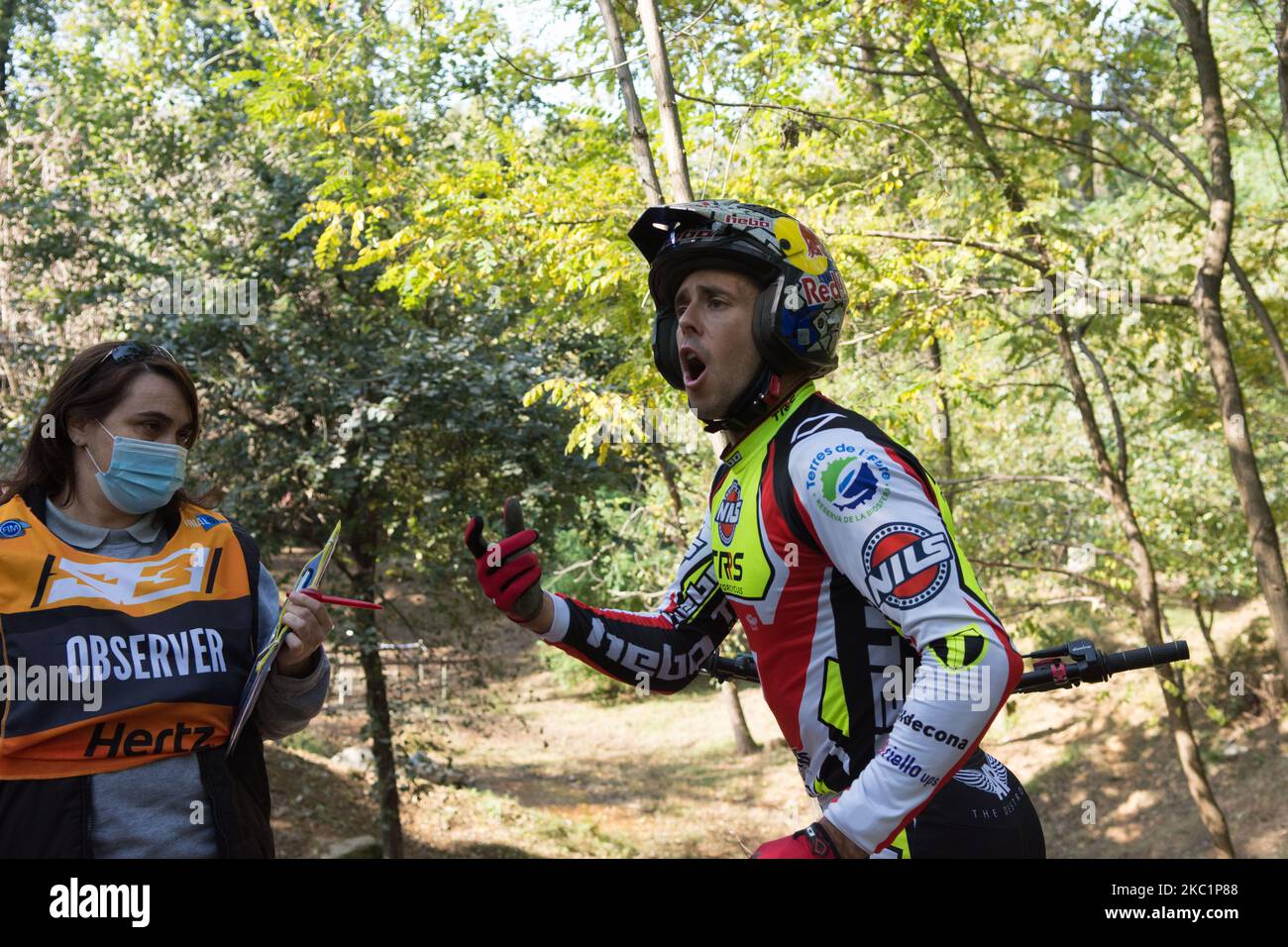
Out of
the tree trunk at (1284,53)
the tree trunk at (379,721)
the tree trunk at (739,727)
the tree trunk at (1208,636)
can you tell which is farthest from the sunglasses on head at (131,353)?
the tree trunk at (739,727)

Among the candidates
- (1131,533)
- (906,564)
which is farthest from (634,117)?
(1131,533)

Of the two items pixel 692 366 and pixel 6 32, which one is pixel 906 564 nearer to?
pixel 692 366

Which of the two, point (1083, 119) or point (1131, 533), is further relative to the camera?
point (1083, 119)

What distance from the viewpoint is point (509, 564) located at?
8.30 feet

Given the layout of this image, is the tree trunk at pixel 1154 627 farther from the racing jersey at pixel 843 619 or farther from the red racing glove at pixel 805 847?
the red racing glove at pixel 805 847

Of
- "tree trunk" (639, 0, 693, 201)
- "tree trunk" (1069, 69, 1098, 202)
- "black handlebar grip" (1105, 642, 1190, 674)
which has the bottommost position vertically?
"black handlebar grip" (1105, 642, 1190, 674)

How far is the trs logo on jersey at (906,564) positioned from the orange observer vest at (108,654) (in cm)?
172

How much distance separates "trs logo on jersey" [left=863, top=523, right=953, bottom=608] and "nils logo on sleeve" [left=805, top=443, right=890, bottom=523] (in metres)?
0.06

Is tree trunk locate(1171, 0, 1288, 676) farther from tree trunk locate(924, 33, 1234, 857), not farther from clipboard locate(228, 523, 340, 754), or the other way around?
clipboard locate(228, 523, 340, 754)

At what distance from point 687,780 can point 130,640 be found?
15233mm

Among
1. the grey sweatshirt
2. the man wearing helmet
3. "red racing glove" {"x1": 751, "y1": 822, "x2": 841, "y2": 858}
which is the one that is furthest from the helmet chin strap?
the grey sweatshirt

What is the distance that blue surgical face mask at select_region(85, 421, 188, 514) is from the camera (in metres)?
2.89

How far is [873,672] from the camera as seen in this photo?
7.49 feet

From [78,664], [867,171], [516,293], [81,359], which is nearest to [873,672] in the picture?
[78,664]
